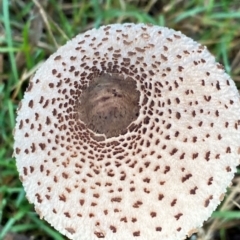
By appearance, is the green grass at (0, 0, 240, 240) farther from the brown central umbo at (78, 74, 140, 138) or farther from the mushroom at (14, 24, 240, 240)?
the brown central umbo at (78, 74, 140, 138)

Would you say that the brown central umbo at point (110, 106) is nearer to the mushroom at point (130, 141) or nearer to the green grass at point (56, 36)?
the mushroom at point (130, 141)

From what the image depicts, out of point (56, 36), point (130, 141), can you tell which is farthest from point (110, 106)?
point (56, 36)

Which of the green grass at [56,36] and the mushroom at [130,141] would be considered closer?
the mushroom at [130,141]

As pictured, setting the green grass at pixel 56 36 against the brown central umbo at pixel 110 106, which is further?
the green grass at pixel 56 36

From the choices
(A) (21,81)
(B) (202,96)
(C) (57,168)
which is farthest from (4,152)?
(B) (202,96)

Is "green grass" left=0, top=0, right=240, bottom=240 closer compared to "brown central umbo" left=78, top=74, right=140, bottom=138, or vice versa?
"brown central umbo" left=78, top=74, right=140, bottom=138

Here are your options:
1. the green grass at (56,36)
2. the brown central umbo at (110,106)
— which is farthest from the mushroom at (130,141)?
the green grass at (56,36)

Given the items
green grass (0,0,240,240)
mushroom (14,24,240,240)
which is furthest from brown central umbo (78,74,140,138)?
green grass (0,0,240,240)
